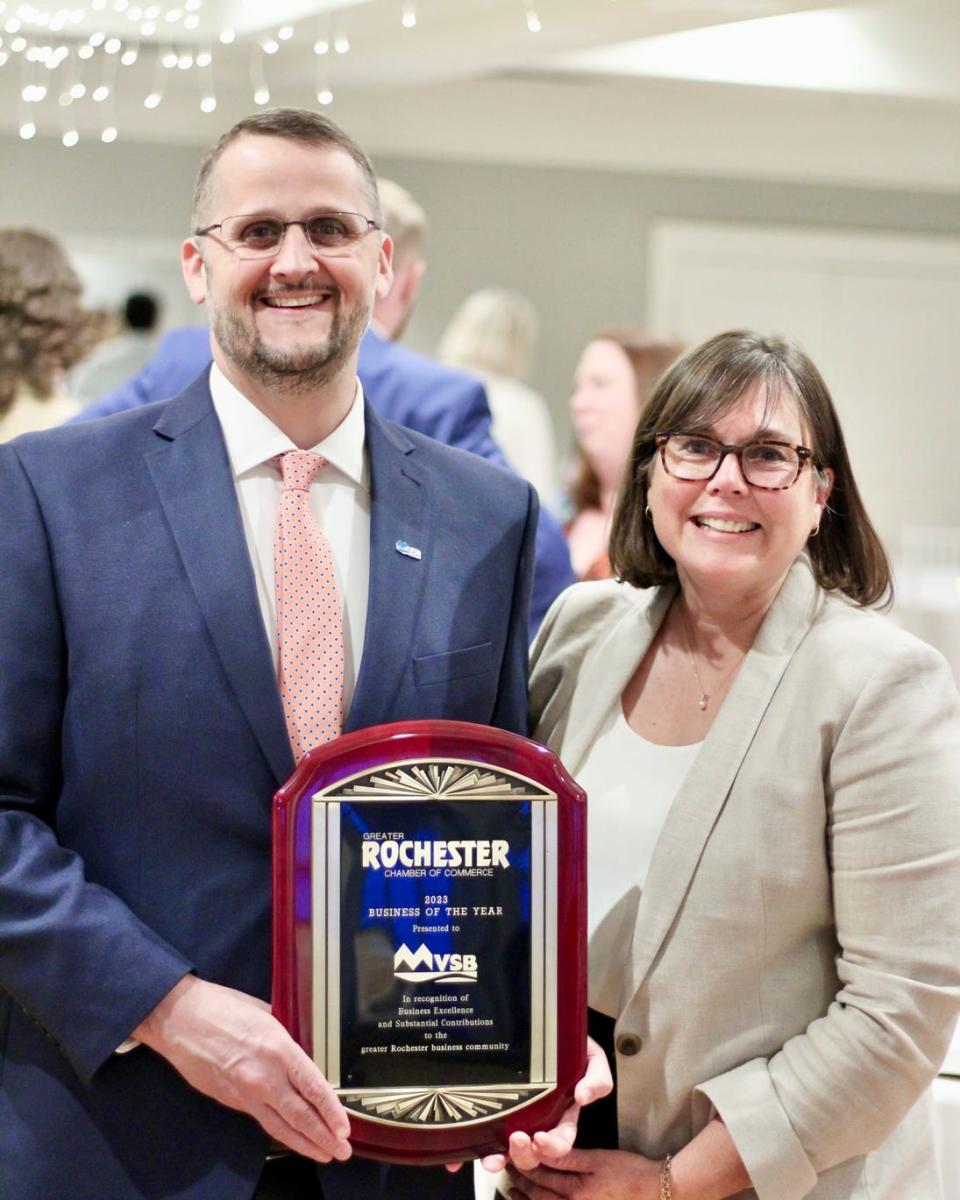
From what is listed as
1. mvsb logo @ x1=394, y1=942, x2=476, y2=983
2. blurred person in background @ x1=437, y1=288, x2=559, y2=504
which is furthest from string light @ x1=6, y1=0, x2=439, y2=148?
mvsb logo @ x1=394, y1=942, x2=476, y2=983

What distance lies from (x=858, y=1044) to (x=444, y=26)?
494 cm

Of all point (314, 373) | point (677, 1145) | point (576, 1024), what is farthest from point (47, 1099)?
point (314, 373)

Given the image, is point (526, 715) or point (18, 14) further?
point (18, 14)

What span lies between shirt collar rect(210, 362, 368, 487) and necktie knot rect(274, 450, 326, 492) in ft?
0.03

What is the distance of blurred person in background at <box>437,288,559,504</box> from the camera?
5.73m

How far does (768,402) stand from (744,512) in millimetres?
129

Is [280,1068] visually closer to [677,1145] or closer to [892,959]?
[677,1145]

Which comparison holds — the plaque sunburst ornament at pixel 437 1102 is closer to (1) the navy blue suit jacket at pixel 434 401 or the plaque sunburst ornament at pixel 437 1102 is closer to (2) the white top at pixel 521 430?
(1) the navy blue suit jacket at pixel 434 401

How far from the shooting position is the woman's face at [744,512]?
174 cm

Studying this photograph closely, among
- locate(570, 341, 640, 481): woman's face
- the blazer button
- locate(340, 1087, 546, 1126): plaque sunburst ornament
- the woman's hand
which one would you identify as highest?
locate(570, 341, 640, 481): woman's face

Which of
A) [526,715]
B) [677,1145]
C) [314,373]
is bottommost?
[677,1145]

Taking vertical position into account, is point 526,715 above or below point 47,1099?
above

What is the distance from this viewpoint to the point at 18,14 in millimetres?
4406

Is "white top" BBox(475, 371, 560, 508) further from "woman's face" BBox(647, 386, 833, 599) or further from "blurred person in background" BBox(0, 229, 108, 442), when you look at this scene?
"woman's face" BBox(647, 386, 833, 599)
